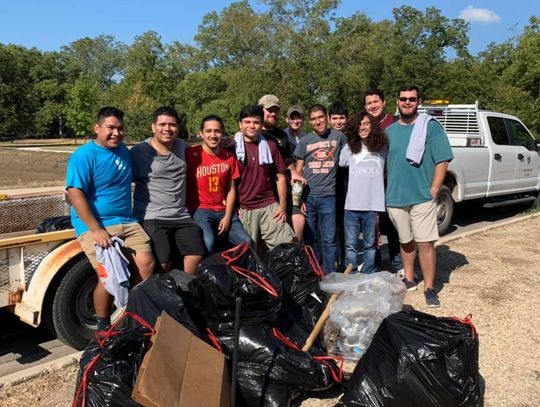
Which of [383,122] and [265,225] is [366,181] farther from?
[265,225]

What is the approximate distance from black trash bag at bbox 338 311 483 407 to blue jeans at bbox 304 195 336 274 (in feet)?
6.87

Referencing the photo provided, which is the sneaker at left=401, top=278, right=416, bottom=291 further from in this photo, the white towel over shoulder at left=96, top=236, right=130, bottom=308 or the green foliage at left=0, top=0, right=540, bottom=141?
the green foliage at left=0, top=0, right=540, bottom=141

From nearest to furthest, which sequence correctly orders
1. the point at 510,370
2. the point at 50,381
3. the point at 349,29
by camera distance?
1. the point at 50,381
2. the point at 510,370
3. the point at 349,29

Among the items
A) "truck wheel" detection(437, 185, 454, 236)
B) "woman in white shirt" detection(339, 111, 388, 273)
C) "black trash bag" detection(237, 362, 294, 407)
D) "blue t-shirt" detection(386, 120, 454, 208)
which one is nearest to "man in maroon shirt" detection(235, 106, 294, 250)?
"woman in white shirt" detection(339, 111, 388, 273)

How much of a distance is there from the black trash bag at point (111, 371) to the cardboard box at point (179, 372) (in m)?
0.14

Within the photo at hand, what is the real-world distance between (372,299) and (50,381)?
233cm

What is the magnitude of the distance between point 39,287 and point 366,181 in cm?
292

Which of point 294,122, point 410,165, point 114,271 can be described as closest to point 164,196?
point 114,271

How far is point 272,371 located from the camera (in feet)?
10.2

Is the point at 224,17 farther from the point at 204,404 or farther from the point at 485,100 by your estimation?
the point at 204,404

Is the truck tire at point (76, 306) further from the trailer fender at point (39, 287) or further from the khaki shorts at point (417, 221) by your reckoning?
the khaki shorts at point (417, 221)

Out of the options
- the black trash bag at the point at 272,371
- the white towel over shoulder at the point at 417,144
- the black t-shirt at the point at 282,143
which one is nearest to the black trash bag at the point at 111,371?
the black trash bag at the point at 272,371

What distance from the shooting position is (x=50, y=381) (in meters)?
3.57

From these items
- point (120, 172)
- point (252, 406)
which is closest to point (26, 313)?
point (120, 172)
